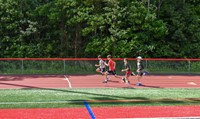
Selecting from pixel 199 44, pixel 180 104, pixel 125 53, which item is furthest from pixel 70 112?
pixel 199 44

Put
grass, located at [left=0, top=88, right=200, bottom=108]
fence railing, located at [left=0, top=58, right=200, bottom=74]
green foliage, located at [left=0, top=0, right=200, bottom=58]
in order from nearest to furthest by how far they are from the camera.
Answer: grass, located at [left=0, top=88, right=200, bottom=108] < fence railing, located at [left=0, top=58, right=200, bottom=74] < green foliage, located at [left=0, top=0, right=200, bottom=58]

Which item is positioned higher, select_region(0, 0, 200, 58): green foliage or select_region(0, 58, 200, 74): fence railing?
select_region(0, 0, 200, 58): green foliage

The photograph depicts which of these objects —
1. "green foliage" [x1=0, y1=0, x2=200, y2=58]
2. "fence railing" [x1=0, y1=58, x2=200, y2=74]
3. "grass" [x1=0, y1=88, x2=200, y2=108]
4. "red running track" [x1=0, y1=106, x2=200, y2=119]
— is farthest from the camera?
"green foliage" [x1=0, y1=0, x2=200, y2=58]

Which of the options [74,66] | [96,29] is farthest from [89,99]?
[96,29]

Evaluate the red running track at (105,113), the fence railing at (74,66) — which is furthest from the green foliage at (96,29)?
the red running track at (105,113)

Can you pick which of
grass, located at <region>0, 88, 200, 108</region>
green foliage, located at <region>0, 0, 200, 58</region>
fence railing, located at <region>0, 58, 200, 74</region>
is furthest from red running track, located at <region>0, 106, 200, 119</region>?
green foliage, located at <region>0, 0, 200, 58</region>

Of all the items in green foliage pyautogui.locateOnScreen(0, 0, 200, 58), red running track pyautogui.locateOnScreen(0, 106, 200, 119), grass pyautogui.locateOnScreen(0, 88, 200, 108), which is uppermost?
green foliage pyautogui.locateOnScreen(0, 0, 200, 58)

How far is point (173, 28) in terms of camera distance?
34.5 meters

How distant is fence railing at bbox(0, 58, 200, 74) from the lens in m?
27.7

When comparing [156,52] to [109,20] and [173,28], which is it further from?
[109,20]

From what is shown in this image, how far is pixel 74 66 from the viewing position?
93.6ft

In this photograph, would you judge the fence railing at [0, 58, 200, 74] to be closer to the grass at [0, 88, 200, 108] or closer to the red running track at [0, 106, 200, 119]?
the grass at [0, 88, 200, 108]

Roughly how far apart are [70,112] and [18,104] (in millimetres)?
2635

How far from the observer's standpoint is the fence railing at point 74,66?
2767cm
